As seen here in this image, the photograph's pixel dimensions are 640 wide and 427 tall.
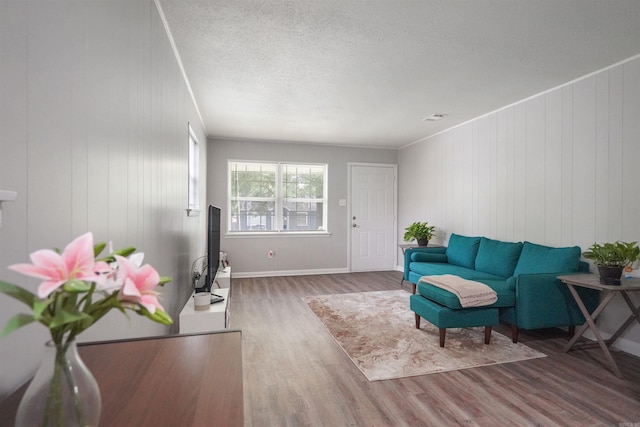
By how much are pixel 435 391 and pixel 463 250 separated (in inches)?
99.4

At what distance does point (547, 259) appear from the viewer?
3.11m

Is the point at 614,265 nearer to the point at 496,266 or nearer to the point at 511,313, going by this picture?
the point at 511,313

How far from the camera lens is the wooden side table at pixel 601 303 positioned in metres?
2.31

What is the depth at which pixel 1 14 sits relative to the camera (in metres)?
0.71

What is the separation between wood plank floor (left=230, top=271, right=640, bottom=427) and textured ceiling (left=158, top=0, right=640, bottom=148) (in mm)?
2451

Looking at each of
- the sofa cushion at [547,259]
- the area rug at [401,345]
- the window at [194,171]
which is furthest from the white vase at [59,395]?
the sofa cushion at [547,259]

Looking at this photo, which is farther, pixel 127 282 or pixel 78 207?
pixel 78 207

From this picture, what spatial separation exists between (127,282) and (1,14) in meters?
0.72

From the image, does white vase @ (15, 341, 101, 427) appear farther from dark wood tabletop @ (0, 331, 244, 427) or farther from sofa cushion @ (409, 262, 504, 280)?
sofa cushion @ (409, 262, 504, 280)

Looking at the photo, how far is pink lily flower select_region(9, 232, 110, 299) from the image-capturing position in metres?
0.42

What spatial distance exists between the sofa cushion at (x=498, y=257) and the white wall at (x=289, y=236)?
2.70 metres

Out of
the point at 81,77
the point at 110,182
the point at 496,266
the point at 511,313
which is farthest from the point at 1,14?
the point at 496,266

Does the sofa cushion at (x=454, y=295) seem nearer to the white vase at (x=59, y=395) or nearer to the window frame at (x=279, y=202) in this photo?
the white vase at (x=59, y=395)

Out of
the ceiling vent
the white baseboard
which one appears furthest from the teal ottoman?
the white baseboard
